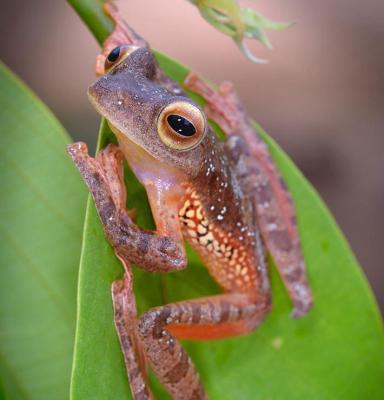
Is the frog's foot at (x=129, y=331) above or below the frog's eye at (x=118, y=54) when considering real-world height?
below

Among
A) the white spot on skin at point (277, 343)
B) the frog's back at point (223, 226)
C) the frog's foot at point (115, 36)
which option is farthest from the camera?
the white spot on skin at point (277, 343)

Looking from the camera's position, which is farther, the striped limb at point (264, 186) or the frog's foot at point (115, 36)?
the striped limb at point (264, 186)

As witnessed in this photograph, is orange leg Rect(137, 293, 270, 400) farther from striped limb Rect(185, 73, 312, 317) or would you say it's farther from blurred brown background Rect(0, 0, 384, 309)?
blurred brown background Rect(0, 0, 384, 309)

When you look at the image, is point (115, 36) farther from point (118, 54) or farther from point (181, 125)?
point (181, 125)

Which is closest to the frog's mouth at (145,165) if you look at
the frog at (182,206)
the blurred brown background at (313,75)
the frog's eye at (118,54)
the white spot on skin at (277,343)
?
the frog at (182,206)

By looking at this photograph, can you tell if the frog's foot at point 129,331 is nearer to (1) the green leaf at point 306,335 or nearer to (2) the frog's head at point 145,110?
(1) the green leaf at point 306,335

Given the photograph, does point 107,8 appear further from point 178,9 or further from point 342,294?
point 178,9
